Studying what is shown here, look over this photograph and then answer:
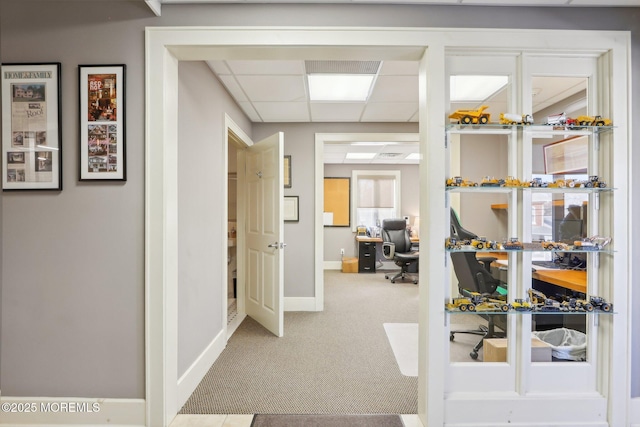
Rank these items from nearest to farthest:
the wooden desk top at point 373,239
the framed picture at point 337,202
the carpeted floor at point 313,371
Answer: the carpeted floor at point 313,371
the wooden desk top at point 373,239
the framed picture at point 337,202

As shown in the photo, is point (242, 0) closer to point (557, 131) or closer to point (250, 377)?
point (557, 131)

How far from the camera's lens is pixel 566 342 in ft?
5.88

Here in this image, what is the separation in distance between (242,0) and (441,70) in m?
1.17

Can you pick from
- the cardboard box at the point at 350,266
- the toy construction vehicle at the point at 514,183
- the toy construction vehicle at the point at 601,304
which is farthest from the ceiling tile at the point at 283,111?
the cardboard box at the point at 350,266

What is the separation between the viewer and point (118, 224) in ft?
5.60

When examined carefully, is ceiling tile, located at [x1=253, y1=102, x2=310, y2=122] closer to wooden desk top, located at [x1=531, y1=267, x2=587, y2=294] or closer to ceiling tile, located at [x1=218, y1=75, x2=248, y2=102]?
A: ceiling tile, located at [x1=218, y1=75, x2=248, y2=102]

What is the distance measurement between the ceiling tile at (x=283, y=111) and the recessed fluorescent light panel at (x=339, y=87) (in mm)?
305

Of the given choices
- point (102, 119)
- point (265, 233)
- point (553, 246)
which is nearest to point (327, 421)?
point (553, 246)

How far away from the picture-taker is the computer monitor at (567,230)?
1.72 meters

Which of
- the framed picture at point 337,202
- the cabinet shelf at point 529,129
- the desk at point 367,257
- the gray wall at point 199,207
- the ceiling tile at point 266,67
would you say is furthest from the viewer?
the framed picture at point 337,202

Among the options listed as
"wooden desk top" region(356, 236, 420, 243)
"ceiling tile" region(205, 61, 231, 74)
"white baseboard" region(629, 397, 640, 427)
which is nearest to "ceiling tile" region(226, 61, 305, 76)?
"ceiling tile" region(205, 61, 231, 74)

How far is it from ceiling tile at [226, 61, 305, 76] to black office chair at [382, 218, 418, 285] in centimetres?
395

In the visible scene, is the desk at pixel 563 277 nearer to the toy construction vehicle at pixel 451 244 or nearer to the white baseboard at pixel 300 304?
the toy construction vehicle at pixel 451 244

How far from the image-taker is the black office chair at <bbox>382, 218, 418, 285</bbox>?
18.2 ft
